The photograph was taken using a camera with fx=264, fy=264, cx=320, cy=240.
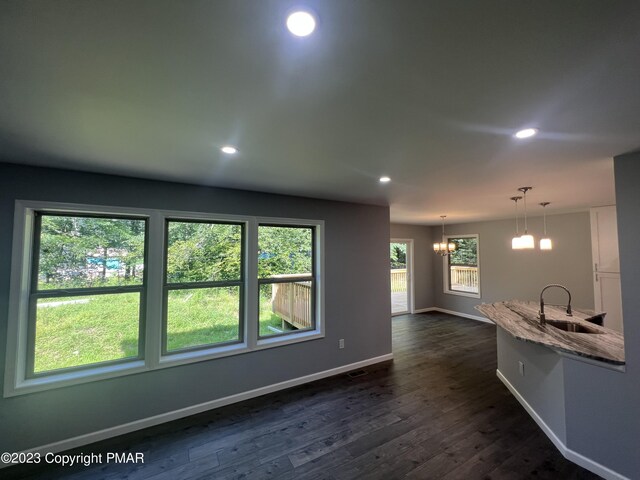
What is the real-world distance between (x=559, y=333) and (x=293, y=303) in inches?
117

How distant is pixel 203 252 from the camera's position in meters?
3.10

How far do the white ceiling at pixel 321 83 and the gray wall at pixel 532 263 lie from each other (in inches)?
146

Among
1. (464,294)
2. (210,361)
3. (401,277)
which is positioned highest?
(401,277)

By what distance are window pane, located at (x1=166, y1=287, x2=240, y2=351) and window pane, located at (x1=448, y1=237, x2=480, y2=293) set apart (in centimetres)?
613

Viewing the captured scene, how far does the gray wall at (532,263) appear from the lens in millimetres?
5020

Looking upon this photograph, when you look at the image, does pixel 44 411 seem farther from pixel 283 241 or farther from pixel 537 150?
pixel 537 150

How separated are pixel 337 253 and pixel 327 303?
2.40 feet

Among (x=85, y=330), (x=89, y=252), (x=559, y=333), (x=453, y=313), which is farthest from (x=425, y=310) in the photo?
(x=89, y=252)

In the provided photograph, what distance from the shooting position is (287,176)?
8.80 ft

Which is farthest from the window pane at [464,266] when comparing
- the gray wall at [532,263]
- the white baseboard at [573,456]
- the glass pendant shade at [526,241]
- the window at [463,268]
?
the white baseboard at [573,456]

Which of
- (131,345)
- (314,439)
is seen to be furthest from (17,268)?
(314,439)

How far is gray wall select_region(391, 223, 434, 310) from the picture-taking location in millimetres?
7371

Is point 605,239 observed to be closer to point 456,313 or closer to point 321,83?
point 456,313

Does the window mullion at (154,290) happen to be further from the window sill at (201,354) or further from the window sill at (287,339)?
the window sill at (287,339)
